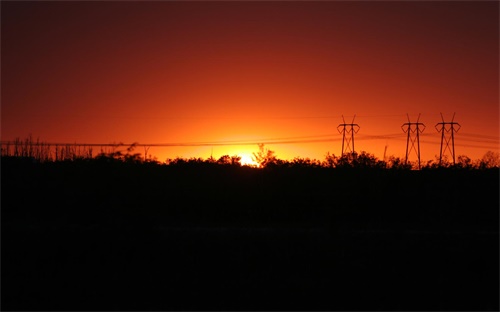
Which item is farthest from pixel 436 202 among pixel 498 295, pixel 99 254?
pixel 99 254

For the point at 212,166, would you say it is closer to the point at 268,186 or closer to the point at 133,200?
the point at 268,186

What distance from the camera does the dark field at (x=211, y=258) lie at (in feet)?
86.9

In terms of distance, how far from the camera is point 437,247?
95.1 ft

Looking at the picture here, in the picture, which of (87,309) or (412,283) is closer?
(87,309)

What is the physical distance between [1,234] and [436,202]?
22.4 meters

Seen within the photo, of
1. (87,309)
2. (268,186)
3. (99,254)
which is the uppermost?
(268,186)

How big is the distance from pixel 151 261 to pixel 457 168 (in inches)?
871

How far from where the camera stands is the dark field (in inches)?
1043

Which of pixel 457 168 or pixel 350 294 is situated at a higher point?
pixel 457 168

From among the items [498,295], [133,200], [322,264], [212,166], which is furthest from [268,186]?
[498,295]

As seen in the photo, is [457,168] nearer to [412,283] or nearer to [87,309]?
[412,283]

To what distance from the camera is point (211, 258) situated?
2816 centimetres

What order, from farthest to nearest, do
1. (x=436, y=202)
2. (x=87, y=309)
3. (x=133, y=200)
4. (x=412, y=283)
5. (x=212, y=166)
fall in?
(x=212, y=166) < (x=436, y=202) < (x=133, y=200) < (x=412, y=283) < (x=87, y=309)

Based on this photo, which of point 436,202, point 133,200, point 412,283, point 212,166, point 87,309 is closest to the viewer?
point 87,309
